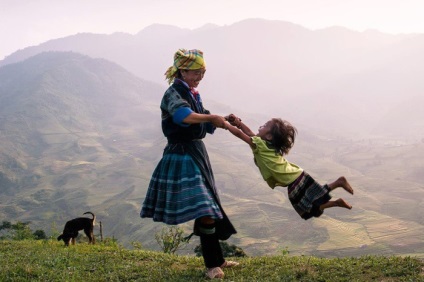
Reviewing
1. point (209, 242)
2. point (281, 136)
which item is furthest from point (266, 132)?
point (209, 242)

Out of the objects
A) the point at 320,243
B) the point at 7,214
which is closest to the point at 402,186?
the point at 320,243

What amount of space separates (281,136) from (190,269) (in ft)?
9.19

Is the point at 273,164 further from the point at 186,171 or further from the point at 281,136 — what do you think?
the point at 186,171

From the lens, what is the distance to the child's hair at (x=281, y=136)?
6.10 m

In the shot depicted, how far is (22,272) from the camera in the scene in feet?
22.1

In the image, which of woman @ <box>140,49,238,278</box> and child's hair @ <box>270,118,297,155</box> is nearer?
woman @ <box>140,49,238,278</box>

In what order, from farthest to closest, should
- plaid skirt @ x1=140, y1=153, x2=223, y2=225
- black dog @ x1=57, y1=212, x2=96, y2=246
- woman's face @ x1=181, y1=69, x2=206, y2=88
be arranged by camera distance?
black dog @ x1=57, y1=212, x2=96, y2=246 → woman's face @ x1=181, y1=69, x2=206, y2=88 → plaid skirt @ x1=140, y1=153, x2=223, y2=225

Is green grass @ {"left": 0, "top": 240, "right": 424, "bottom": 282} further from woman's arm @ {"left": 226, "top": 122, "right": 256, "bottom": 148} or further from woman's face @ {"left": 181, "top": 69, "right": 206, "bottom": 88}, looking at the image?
woman's face @ {"left": 181, "top": 69, "right": 206, "bottom": 88}

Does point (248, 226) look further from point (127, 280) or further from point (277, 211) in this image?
point (127, 280)

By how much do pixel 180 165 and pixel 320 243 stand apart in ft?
420

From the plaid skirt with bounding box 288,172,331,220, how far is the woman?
1.19m

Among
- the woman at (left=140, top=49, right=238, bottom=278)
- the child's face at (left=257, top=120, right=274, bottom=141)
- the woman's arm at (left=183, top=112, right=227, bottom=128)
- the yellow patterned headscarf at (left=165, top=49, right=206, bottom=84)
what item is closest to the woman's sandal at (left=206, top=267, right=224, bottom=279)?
the woman at (left=140, top=49, right=238, bottom=278)

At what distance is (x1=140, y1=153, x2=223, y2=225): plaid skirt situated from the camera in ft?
19.0

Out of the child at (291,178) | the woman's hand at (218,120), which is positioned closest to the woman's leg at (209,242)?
the child at (291,178)
